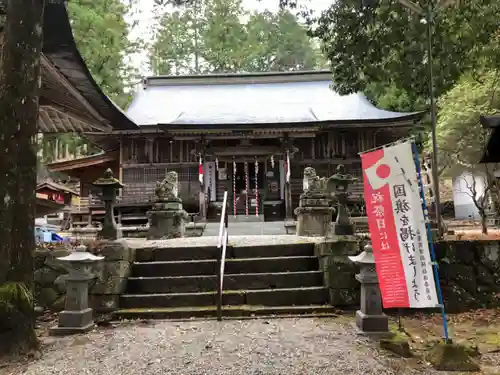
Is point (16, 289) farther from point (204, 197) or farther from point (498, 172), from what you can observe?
point (204, 197)

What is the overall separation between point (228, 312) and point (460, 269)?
3.71 meters

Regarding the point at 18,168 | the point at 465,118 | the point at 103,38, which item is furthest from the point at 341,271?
the point at 103,38

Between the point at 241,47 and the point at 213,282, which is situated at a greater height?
the point at 241,47

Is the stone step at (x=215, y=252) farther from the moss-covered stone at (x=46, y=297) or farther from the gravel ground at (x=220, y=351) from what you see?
the gravel ground at (x=220, y=351)

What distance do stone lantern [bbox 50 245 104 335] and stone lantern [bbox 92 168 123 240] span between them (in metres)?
1.09

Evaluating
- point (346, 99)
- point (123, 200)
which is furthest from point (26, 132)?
point (346, 99)

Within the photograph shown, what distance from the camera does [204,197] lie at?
47.1 ft

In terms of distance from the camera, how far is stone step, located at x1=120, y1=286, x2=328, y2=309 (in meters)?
5.97

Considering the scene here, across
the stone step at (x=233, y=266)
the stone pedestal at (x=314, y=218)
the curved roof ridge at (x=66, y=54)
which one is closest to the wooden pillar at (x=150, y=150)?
the stone pedestal at (x=314, y=218)

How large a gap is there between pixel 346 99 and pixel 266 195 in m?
6.22

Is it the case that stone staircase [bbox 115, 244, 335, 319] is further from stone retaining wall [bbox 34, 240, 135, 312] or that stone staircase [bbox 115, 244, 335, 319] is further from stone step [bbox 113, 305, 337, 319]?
stone retaining wall [bbox 34, 240, 135, 312]

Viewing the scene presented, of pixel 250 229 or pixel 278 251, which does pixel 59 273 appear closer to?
pixel 278 251

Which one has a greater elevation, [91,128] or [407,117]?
[407,117]

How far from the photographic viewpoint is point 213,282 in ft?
20.7
